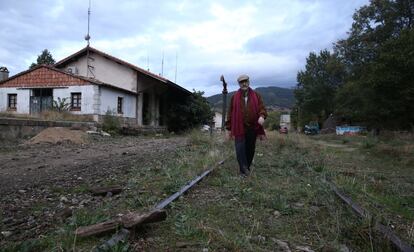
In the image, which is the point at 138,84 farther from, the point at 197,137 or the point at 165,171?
the point at 165,171

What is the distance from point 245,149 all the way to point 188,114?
1019 inches

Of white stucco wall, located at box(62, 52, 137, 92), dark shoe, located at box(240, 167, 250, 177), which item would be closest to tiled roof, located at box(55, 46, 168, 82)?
white stucco wall, located at box(62, 52, 137, 92)

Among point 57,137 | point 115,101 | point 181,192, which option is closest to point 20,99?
point 115,101

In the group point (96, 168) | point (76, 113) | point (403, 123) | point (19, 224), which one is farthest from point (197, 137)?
point (403, 123)

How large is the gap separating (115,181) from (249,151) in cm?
226

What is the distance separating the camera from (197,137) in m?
15.2

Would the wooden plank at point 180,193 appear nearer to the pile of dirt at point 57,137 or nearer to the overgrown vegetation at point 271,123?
the pile of dirt at point 57,137

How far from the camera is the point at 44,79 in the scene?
2780 centimetres

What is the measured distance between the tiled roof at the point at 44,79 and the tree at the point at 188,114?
18.4ft

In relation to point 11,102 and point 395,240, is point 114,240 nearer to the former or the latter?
point 395,240

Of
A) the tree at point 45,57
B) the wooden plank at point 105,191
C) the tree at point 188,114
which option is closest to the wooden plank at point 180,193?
the wooden plank at point 105,191

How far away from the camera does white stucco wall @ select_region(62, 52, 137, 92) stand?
2997cm

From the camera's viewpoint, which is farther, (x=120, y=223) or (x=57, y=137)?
(x=57, y=137)

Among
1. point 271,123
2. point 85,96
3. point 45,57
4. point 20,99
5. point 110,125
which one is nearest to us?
point 110,125
